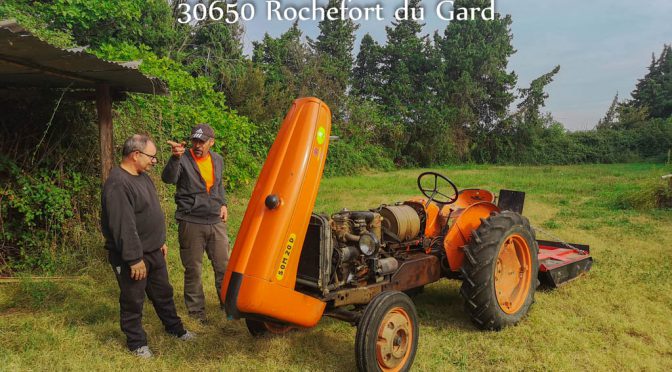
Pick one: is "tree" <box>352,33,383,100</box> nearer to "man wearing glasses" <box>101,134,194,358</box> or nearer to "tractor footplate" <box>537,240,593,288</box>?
"tractor footplate" <box>537,240,593,288</box>

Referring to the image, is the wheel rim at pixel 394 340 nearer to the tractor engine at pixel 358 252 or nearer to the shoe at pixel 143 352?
the tractor engine at pixel 358 252

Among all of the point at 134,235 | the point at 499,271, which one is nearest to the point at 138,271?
the point at 134,235

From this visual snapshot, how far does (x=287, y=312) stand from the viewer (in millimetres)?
2850

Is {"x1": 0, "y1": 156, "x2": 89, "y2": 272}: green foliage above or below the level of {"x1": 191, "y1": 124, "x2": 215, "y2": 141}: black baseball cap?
below

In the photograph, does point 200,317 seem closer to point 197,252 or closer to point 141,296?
point 197,252

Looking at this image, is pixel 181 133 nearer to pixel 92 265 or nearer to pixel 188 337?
pixel 92 265

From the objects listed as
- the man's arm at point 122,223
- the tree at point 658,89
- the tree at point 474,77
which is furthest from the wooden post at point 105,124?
the tree at point 658,89

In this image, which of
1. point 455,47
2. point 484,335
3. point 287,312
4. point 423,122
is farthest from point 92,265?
point 455,47

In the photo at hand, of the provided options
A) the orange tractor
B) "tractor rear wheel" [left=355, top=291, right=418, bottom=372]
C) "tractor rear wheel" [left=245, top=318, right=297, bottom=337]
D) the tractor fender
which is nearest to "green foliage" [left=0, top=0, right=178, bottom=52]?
"tractor rear wheel" [left=245, top=318, right=297, bottom=337]

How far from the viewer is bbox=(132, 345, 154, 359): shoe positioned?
335 cm

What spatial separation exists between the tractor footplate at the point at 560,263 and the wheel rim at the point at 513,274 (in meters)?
0.53

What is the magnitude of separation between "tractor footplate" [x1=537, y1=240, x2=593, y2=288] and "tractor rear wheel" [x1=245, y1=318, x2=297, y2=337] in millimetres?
2772

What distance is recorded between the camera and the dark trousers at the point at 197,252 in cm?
400

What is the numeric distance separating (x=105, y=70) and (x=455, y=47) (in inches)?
1153
